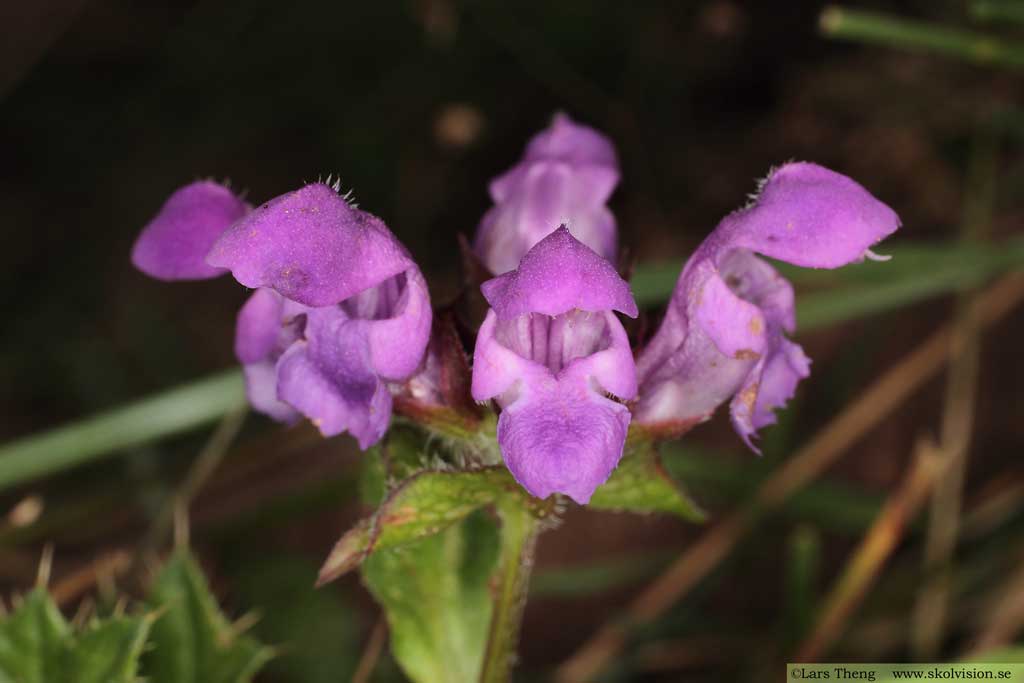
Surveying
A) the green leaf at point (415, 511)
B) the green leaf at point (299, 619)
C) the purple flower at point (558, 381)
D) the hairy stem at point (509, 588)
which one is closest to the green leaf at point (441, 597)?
the hairy stem at point (509, 588)

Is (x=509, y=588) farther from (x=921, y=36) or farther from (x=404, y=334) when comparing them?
(x=921, y=36)

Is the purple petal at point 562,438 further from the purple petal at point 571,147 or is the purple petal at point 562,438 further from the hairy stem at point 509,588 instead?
the purple petal at point 571,147

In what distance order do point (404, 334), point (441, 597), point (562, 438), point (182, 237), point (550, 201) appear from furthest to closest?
1. point (441, 597)
2. point (550, 201)
3. point (182, 237)
4. point (404, 334)
5. point (562, 438)

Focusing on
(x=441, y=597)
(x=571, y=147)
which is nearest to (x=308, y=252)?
(x=571, y=147)

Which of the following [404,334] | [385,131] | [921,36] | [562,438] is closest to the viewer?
[562,438]

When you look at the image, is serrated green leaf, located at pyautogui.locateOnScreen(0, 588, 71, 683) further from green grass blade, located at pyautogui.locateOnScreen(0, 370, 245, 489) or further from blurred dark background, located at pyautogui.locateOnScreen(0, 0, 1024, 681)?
blurred dark background, located at pyautogui.locateOnScreen(0, 0, 1024, 681)

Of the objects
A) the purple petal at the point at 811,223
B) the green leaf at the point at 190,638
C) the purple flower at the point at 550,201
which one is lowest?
the green leaf at the point at 190,638

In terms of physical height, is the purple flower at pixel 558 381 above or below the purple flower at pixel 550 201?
below

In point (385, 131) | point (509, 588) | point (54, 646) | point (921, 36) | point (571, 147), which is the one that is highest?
point (385, 131)

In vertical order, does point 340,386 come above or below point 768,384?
below
